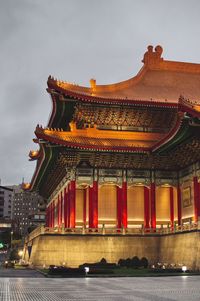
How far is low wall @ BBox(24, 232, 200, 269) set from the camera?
40.4 m

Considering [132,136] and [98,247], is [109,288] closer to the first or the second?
[98,247]

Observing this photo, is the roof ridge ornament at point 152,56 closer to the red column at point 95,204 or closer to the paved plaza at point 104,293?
the red column at point 95,204

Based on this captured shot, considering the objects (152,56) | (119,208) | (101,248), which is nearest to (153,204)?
(119,208)

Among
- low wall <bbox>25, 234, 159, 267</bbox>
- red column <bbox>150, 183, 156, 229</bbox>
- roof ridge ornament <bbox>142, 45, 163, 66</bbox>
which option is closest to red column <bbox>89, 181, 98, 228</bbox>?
low wall <bbox>25, 234, 159, 267</bbox>

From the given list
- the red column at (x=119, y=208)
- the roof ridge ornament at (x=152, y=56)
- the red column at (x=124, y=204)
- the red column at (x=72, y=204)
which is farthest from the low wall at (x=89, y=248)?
the roof ridge ornament at (x=152, y=56)

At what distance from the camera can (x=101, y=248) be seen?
4122 centimetres

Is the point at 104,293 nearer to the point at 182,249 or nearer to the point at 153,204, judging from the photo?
the point at 182,249

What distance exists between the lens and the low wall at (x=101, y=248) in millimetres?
40375

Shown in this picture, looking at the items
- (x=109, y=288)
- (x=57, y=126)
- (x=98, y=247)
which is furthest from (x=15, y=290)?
(x=57, y=126)

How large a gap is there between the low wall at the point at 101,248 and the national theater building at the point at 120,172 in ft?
0.28

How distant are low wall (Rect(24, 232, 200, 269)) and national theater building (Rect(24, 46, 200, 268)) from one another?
86 mm

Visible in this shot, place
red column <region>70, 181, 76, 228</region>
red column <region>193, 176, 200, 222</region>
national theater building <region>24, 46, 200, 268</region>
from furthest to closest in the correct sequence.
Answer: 1. red column <region>70, 181, 76, 228</region>
2. national theater building <region>24, 46, 200, 268</region>
3. red column <region>193, 176, 200, 222</region>

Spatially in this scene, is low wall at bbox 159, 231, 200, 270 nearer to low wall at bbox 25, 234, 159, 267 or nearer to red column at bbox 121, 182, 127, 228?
low wall at bbox 25, 234, 159, 267

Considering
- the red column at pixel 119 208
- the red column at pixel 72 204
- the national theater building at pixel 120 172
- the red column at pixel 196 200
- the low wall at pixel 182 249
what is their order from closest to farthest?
the low wall at pixel 182 249 → the red column at pixel 196 200 → the national theater building at pixel 120 172 → the red column at pixel 72 204 → the red column at pixel 119 208
